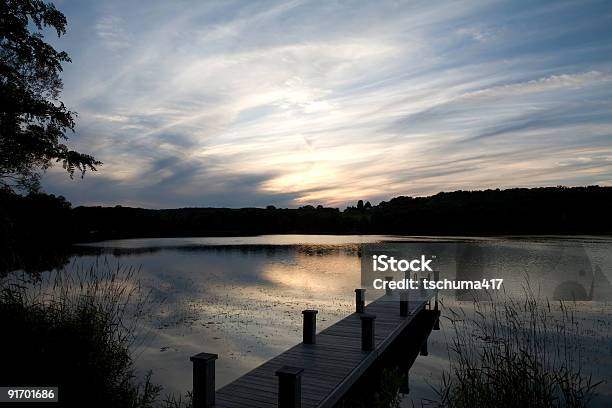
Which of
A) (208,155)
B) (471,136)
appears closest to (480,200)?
(471,136)

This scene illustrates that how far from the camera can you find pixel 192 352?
41.0 ft

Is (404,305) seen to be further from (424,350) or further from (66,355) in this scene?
(66,355)

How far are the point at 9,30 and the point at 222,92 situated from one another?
13395 mm

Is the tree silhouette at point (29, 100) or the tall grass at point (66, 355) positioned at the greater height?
the tree silhouette at point (29, 100)

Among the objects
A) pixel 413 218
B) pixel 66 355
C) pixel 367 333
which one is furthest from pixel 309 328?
pixel 413 218

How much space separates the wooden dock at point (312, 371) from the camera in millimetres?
6285

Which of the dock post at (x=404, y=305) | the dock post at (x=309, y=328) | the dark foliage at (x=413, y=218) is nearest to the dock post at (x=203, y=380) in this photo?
the dock post at (x=309, y=328)

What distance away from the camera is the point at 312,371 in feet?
28.3

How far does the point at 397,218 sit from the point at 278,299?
79012 millimetres

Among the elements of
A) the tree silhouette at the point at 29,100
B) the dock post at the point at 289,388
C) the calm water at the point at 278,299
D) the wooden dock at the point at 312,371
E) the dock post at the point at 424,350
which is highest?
the tree silhouette at the point at 29,100

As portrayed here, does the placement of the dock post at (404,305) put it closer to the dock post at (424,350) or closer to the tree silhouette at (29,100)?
the dock post at (424,350)

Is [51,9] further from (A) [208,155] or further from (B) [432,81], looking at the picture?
(A) [208,155]

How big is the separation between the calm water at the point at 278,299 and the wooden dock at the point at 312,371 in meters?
1.63

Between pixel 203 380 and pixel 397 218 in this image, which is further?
pixel 397 218
